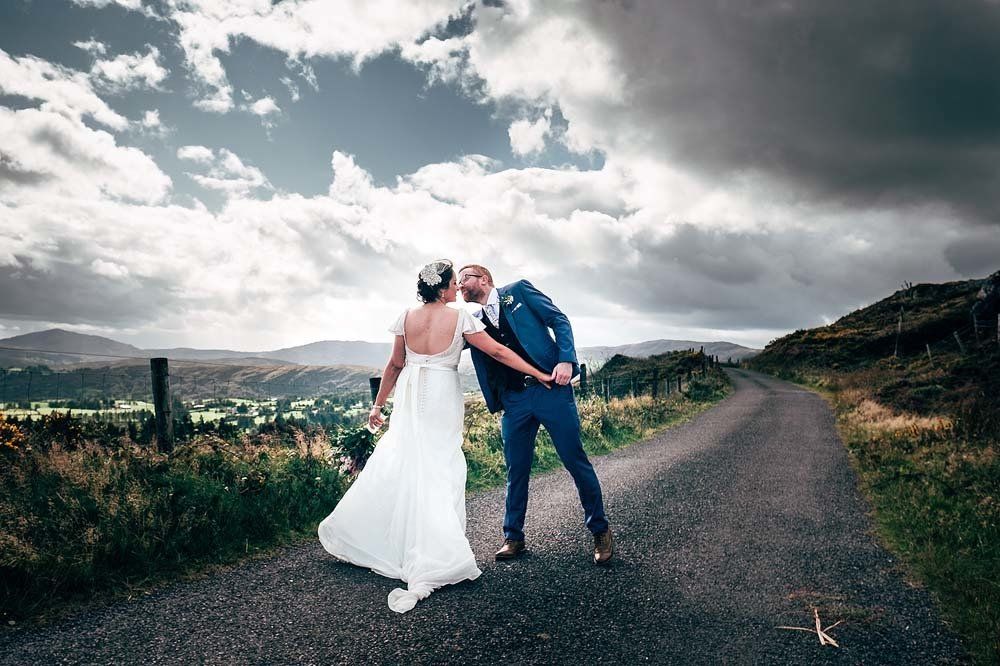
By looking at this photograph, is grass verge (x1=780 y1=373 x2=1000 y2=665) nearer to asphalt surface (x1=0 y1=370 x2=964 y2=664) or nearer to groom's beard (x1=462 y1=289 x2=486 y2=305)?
asphalt surface (x1=0 y1=370 x2=964 y2=664)

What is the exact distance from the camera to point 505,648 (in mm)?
2889

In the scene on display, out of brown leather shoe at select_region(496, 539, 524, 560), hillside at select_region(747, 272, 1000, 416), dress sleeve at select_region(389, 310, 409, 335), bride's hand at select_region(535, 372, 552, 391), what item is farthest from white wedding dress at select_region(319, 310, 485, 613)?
hillside at select_region(747, 272, 1000, 416)

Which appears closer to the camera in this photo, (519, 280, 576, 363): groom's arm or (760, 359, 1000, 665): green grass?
(760, 359, 1000, 665): green grass

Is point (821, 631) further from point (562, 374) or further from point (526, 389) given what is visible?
point (526, 389)

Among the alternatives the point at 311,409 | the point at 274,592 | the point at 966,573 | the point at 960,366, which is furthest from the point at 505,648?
the point at 311,409

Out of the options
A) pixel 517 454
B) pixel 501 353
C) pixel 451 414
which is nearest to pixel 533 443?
pixel 517 454

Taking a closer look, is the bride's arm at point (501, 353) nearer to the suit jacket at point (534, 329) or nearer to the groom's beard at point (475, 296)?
the suit jacket at point (534, 329)

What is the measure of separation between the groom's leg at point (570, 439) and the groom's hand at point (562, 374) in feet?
0.56

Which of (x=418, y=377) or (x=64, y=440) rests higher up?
(x=418, y=377)

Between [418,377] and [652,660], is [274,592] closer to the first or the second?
[418,377]

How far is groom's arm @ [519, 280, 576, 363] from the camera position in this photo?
167 inches

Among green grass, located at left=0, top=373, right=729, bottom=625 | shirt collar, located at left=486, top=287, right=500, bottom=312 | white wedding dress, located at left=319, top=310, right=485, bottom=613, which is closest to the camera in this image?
green grass, located at left=0, top=373, right=729, bottom=625

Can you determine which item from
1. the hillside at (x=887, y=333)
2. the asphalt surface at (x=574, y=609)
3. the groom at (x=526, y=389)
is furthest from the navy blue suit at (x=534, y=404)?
the hillside at (x=887, y=333)

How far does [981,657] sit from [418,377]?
12.6ft
